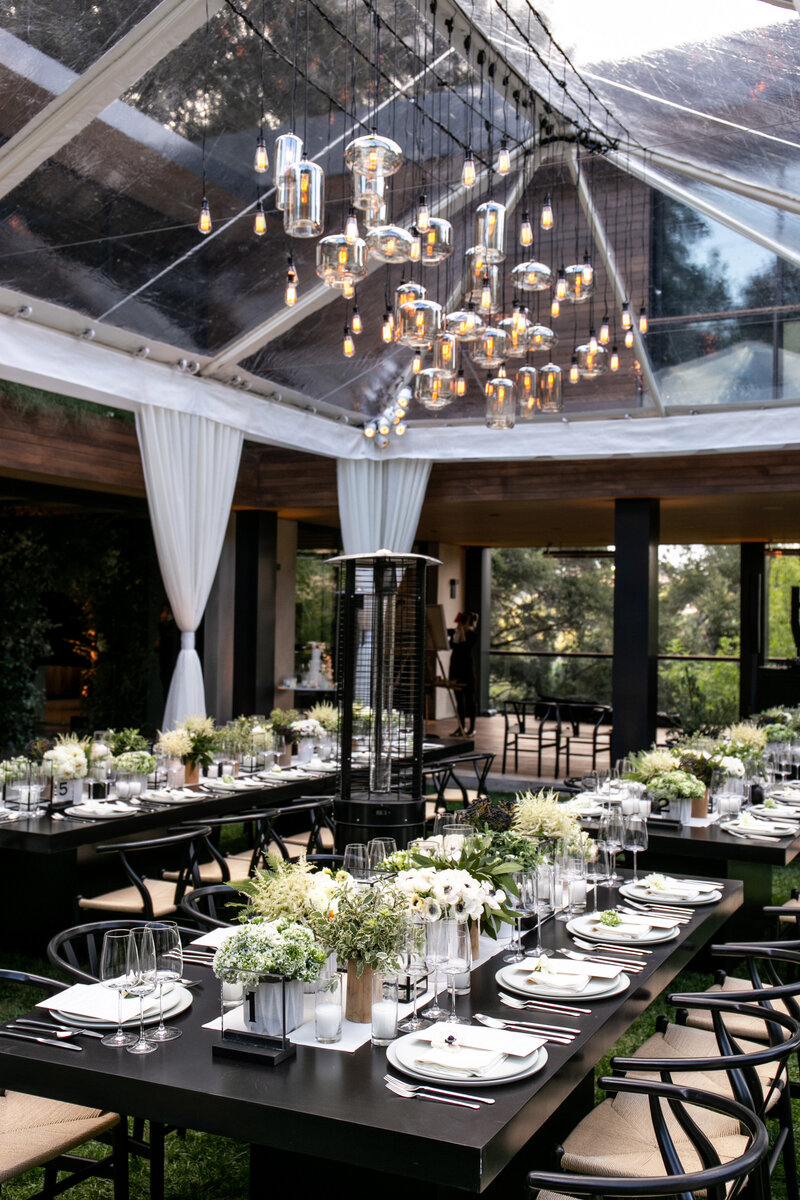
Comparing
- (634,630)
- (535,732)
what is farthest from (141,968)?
(535,732)

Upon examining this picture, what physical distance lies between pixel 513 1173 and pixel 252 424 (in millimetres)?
7130

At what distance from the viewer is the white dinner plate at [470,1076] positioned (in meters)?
2.32

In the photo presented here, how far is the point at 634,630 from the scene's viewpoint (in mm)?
10203

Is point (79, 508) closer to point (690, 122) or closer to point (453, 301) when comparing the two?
point (453, 301)

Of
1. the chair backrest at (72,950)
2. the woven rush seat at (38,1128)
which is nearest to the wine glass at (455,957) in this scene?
the chair backrest at (72,950)

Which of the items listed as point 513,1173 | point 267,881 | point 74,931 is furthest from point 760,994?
point 74,931

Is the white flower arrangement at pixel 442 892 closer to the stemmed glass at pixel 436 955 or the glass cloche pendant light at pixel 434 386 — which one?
the stemmed glass at pixel 436 955

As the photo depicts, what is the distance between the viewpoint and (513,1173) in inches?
116

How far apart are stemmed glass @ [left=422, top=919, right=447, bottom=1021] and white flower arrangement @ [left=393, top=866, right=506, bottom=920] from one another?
0.38 feet

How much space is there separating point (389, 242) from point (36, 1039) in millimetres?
3211

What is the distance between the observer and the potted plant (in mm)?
2479

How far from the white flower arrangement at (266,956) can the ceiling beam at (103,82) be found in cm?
448

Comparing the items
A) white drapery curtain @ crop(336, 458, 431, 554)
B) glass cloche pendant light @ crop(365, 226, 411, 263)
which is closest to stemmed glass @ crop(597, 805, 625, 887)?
glass cloche pendant light @ crop(365, 226, 411, 263)

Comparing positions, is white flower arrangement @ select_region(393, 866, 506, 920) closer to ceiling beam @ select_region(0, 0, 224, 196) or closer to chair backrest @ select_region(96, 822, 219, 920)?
chair backrest @ select_region(96, 822, 219, 920)
